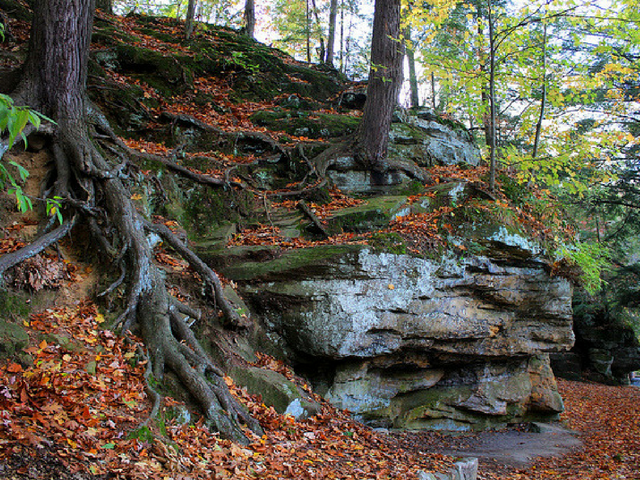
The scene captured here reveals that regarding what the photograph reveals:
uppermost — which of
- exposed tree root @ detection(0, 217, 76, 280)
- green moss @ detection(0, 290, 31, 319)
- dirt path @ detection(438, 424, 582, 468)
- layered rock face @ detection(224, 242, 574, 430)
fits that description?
exposed tree root @ detection(0, 217, 76, 280)

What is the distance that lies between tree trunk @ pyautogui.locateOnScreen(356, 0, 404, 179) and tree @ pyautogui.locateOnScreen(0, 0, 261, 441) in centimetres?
592

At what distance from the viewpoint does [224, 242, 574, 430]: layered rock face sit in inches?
293

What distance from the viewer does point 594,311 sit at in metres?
18.3

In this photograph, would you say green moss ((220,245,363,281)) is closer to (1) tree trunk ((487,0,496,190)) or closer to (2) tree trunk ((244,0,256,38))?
(1) tree trunk ((487,0,496,190))

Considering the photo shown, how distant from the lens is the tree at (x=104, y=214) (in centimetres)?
502

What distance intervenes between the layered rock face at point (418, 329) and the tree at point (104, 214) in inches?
59.3

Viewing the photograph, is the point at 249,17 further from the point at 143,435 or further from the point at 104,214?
the point at 143,435

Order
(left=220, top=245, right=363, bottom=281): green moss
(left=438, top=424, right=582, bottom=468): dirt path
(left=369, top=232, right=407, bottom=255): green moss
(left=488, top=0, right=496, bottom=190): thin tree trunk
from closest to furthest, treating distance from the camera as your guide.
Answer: (left=220, top=245, right=363, bottom=281): green moss, (left=438, top=424, right=582, bottom=468): dirt path, (left=369, top=232, right=407, bottom=255): green moss, (left=488, top=0, right=496, bottom=190): thin tree trunk

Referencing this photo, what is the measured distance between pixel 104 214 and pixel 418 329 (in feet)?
19.6

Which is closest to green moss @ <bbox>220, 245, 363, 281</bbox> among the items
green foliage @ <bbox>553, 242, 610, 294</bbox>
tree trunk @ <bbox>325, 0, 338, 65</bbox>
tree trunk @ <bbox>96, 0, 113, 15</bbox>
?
green foliage @ <bbox>553, 242, 610, 294</bbox>

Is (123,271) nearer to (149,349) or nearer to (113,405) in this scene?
(149,349)

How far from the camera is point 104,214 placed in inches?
235

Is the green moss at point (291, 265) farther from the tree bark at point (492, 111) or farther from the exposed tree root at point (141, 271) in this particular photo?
the tree bark at point (492, 111)

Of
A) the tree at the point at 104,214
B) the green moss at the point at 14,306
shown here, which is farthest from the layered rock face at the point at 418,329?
the green moss at the point at 14,306
